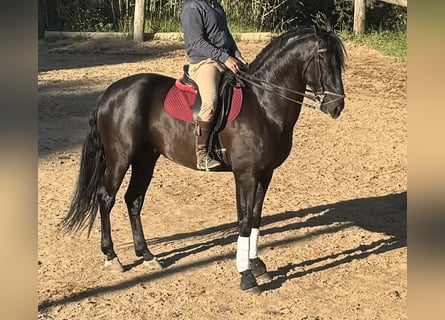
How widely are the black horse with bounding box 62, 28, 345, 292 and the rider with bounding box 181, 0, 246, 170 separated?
136mm

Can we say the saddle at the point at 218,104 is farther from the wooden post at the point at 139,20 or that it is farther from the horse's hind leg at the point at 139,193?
the wooden post at the point at 139,20

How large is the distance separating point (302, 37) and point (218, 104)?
2.51ft

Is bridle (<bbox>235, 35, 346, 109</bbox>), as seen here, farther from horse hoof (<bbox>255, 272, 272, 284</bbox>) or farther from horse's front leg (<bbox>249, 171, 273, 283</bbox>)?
horse hoof (<bbox>255, 272, 272, 284</bbox>)

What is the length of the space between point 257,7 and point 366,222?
33.6 feet

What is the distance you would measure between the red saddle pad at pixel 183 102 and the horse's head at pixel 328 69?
0.58 metres

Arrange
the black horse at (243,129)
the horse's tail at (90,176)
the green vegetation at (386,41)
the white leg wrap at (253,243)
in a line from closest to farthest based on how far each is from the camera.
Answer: the black horse at (243,129), the white leg wrap at (253,243), the horse's tail at (90,176), the green vegetation at (386,41)

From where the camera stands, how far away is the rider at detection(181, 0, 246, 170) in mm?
4762

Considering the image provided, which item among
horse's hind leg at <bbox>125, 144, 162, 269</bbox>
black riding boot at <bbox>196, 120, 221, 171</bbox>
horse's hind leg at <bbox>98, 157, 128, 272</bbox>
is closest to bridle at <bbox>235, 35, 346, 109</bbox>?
black riding boot at <bbox>196, 120, 221, 171</bbox>

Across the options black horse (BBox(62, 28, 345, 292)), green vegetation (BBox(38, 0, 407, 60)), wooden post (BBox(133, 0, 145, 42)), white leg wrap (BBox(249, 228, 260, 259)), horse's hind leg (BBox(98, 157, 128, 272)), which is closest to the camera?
black horse (BBox(62, 28, 345, 292))

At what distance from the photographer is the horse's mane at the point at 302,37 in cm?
465

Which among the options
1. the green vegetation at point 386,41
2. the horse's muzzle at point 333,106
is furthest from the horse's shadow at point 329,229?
the green vegetation at point 386,41

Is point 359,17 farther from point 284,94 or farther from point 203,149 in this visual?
point 203,149

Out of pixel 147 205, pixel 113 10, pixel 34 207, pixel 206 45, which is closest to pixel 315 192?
pixel 147 205
